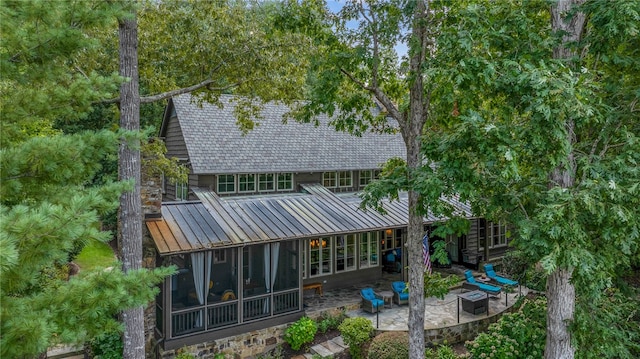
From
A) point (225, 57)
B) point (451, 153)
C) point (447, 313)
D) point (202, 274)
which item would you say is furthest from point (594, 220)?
point (202, 274)

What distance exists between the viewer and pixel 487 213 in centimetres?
797

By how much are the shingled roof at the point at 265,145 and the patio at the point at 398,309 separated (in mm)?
5256

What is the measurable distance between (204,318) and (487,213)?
27.1ft

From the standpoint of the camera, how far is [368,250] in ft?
54.6

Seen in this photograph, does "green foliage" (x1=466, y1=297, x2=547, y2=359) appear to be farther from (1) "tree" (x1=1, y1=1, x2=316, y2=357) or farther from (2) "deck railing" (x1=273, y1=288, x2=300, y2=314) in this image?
(1) "tree" (x1=1, y1=1, x2=316, y2=357)

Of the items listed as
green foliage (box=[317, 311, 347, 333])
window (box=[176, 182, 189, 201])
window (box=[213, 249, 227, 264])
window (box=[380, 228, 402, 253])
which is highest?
window (box=[176, 182, 189, 201])

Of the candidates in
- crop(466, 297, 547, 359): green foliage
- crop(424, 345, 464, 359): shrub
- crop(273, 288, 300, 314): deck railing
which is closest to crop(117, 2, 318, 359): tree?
crop(273, 288, 300, 314): deck railing

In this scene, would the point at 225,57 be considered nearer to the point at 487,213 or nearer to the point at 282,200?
the point at 282,200

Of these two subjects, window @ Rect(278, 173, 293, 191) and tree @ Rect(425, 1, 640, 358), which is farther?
window @ Rect(278, 173, 293, 191)

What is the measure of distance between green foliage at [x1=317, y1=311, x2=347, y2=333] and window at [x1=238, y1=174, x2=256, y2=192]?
5.83 metres

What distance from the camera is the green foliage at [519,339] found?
868 centimetres

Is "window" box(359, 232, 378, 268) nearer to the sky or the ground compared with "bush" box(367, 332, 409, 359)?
nearer to the sky

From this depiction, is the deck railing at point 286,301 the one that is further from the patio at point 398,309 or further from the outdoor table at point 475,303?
the outdoor table at point 475,303

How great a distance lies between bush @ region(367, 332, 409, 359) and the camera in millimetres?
9689
